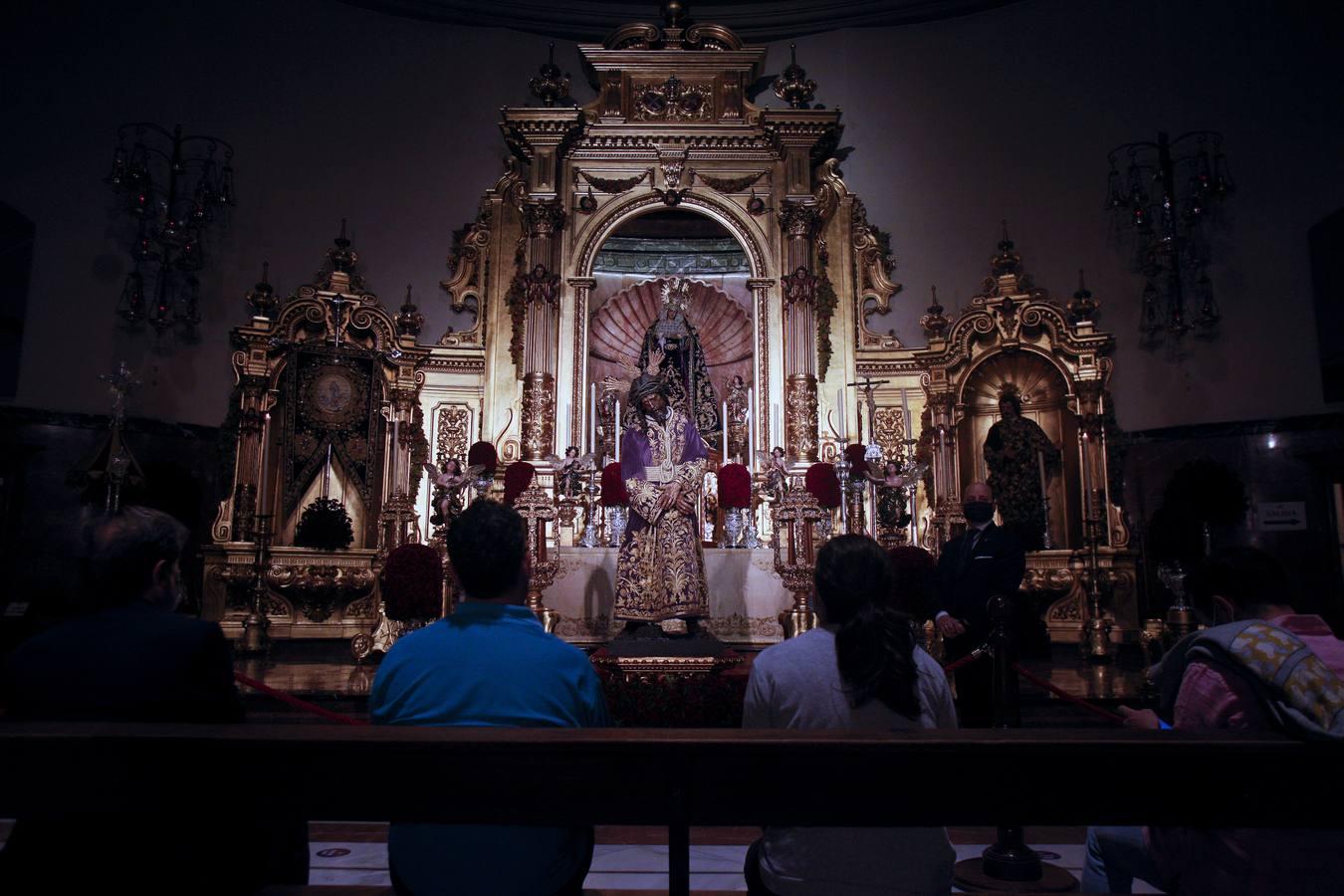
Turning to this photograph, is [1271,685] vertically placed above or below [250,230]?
below

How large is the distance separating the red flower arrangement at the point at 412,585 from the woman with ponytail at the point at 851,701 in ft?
18.4

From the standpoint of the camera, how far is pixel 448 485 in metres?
7.82

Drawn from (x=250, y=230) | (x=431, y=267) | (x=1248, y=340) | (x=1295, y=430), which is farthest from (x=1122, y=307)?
(x=250, y=230)

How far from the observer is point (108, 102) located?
30.3 feet

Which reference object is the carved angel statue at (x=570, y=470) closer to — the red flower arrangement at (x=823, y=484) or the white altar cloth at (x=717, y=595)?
the white altar cloth at (x=717, y=595)

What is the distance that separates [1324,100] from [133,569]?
10.9m

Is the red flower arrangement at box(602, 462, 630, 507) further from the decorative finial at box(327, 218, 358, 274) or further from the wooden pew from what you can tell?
the wooden pew

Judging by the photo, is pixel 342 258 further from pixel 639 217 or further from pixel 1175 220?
pixel 1175 220

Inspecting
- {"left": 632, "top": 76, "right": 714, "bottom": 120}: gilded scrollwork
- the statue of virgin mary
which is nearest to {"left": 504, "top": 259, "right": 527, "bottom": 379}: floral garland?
the statue of virgin mary

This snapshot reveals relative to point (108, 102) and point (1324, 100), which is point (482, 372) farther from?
point (1324, 100)

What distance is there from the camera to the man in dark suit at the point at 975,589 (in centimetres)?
511

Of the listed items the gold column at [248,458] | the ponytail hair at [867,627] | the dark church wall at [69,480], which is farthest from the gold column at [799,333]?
the ponytail hair at [867,627]

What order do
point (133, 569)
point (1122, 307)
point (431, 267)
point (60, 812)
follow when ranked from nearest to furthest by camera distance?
1. point (60, 812)
2. point (133, 569)
3. point (1122, 307)
4. point (431, 267)

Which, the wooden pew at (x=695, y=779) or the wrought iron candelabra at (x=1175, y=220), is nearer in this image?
the wooden pew at (x=695, y=779)
